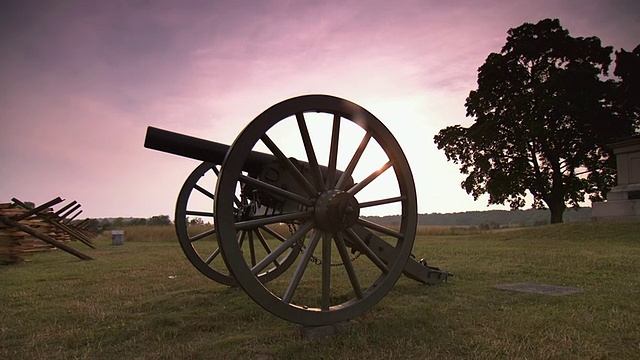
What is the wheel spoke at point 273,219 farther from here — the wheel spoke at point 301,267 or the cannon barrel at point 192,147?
the cannon barrel at point 192,147

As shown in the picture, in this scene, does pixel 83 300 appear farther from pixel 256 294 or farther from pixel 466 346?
pixel 466 346

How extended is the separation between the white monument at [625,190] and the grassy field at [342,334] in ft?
48.6

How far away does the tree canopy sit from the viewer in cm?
2439

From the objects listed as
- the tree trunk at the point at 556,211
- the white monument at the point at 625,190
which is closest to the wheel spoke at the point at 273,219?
the white monument at the point at 625,190

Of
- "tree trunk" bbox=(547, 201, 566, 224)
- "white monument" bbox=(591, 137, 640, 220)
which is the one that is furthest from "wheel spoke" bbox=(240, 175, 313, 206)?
"tree trunk" bbox=(547, 201, 566, 224)

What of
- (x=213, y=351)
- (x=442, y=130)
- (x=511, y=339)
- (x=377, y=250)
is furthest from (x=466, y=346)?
(x=442, y=130)

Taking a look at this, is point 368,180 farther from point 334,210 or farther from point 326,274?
point 326,274

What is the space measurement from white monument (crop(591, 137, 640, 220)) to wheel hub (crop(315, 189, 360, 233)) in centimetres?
2084

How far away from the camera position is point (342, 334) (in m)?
3.99

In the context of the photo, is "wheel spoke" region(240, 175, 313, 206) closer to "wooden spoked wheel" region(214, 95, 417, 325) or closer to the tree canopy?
"wooden spoked wheel" region(214, 95, 417, 325)

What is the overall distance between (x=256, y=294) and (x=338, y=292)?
273 cm

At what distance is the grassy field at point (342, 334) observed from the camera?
365 cm

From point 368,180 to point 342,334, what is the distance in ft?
4.80

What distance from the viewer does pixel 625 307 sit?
496 cm
